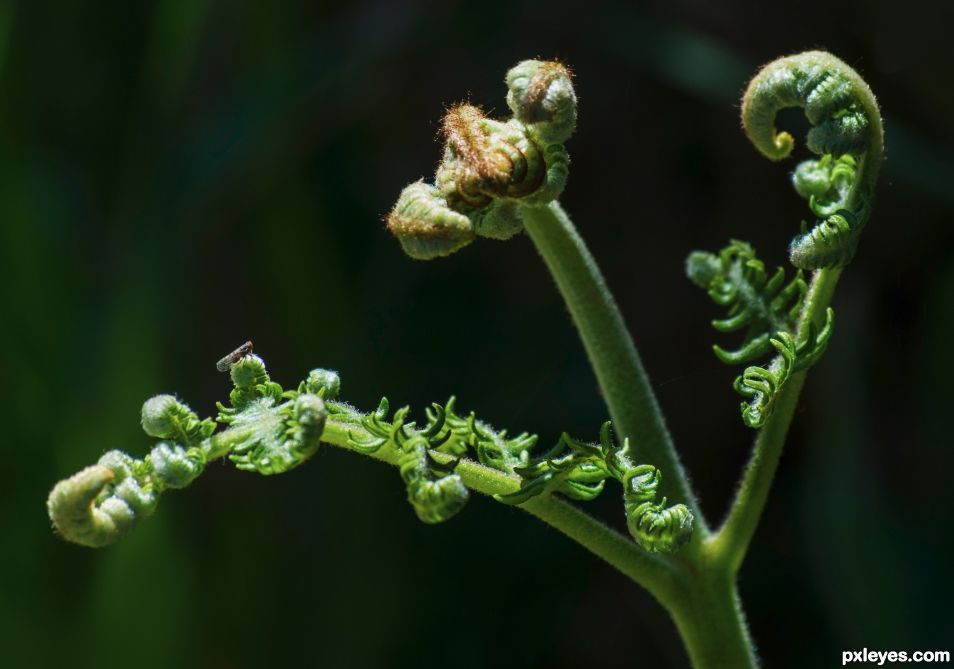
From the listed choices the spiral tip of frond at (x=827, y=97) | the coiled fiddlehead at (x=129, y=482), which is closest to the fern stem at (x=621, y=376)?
the spiral tip of frond at (x=827, y=97)

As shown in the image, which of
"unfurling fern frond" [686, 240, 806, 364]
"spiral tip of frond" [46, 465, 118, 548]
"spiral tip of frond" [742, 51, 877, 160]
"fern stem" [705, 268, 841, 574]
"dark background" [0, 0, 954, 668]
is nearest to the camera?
"spiral tip of frond" [46, 465, 118, 548]

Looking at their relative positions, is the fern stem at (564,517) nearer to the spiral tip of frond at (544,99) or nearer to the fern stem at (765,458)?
the fern stem at (765,458)

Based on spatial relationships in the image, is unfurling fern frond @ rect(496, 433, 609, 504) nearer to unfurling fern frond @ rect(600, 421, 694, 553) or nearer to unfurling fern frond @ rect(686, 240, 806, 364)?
unfurling fern frond @ rect(600, 421, 694, 553)

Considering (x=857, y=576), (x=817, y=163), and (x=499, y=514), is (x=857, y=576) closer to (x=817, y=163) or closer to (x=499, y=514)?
(x=499, y=514)

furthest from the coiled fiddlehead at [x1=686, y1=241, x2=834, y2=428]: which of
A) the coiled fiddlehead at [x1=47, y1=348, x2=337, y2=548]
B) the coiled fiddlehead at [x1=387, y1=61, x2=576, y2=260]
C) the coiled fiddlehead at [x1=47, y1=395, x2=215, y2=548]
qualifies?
the coiled fiddlehead at [x1=47, y1=395, x2=215, y2=548]

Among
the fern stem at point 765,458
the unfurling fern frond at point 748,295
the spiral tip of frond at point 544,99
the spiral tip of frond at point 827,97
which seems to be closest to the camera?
the spiral tip of frond at point 544,99

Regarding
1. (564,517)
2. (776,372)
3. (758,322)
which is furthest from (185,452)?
(758,322)

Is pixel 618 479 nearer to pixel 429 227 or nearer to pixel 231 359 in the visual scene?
pixel 429 227

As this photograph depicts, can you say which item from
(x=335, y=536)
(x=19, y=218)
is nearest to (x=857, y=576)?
(x=335, y=536)
